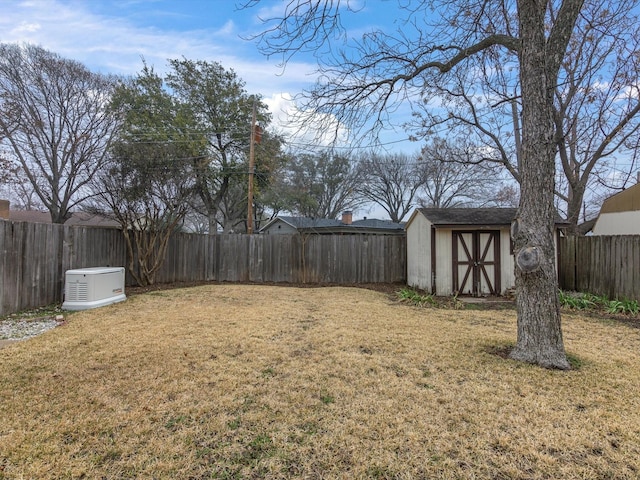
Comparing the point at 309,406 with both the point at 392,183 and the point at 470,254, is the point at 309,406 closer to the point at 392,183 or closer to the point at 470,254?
the point at 470,254

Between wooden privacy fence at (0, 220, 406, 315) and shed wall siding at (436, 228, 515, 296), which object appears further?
wooden privacy fence at (0, 220, 406, 315)

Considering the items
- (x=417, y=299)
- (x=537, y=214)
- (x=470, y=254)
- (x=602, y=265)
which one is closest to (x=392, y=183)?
(x=470, y=254)

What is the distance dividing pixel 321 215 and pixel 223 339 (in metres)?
23.1

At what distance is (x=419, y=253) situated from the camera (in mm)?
9195

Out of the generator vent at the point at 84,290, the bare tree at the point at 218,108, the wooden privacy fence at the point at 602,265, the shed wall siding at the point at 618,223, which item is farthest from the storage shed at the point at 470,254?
the bare tree at the point at 218,108

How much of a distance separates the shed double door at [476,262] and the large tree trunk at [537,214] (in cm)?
502

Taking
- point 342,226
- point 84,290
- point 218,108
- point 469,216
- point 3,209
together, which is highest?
point 218,108

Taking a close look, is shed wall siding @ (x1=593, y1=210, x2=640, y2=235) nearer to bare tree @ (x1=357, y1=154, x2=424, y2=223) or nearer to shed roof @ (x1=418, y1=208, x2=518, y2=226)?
shed roof @ (x1=418, y1=208, x2=518, y2=226)

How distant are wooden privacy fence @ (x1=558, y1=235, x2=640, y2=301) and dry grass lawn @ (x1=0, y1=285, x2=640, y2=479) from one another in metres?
3.06

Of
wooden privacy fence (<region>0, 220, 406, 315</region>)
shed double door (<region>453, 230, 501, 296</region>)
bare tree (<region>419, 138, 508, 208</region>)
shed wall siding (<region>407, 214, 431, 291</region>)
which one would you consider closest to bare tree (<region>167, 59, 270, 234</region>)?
wooden privacy fence (<region>0, 220, 406, 315</region>)

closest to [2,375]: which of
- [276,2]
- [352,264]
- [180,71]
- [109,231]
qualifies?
[276,2]

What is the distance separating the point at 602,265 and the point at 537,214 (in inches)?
235

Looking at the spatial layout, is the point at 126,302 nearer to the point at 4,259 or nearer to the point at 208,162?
the point at 4,259

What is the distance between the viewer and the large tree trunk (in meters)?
3.37
